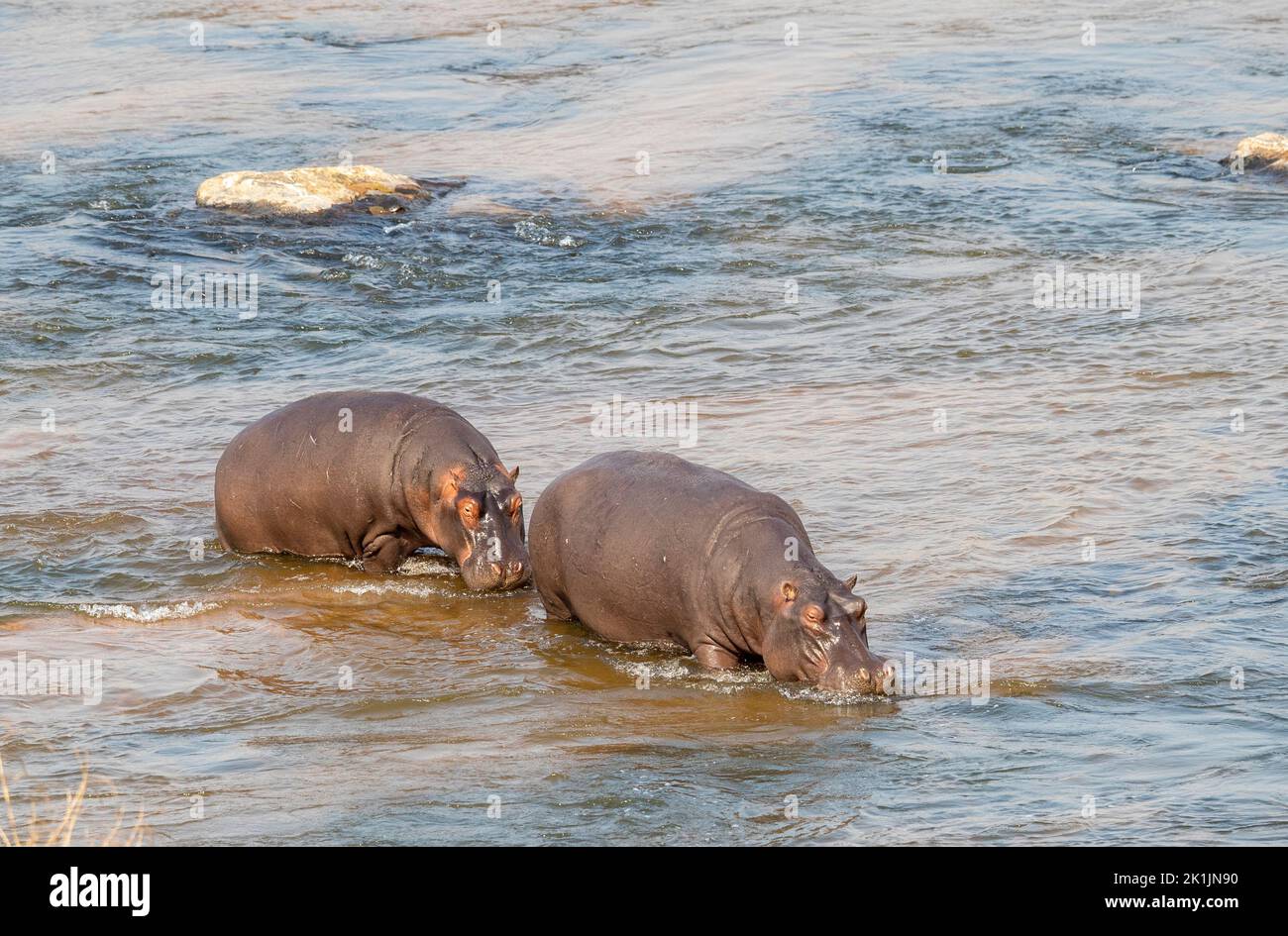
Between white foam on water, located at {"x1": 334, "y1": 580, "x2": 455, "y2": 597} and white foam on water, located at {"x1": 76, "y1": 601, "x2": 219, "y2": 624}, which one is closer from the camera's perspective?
white foam on water, located at {"x1": 76, "y1": 601, "x2": 219, "y2": 624}

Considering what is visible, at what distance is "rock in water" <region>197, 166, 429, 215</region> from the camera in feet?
60.1

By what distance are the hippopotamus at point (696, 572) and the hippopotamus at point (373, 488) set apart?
50 cm

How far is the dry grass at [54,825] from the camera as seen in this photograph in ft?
19.7

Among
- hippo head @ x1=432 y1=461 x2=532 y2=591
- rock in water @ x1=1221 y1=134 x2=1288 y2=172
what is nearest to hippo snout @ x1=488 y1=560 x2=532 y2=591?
hippo head @ x1=432 y1=461 x2=532 y2=591

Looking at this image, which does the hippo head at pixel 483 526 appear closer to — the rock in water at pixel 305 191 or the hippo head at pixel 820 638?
the hippo head at pixel 820 638

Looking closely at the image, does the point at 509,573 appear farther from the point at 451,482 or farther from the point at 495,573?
the point at 451,482

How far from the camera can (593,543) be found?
871 centimetres

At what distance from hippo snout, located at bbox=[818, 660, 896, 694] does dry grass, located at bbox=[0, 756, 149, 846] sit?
9.95 feet

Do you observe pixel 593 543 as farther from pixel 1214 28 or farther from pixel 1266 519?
pixel 1214 28

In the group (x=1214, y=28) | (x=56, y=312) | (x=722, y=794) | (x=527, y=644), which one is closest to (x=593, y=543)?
(x=527, y=644)

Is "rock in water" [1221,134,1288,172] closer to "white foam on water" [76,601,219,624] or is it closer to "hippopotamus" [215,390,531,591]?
"hippopotamus" [215,390,531,591]

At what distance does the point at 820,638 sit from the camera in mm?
7953

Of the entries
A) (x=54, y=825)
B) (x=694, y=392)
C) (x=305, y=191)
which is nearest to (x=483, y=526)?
(x=54, y=825)
